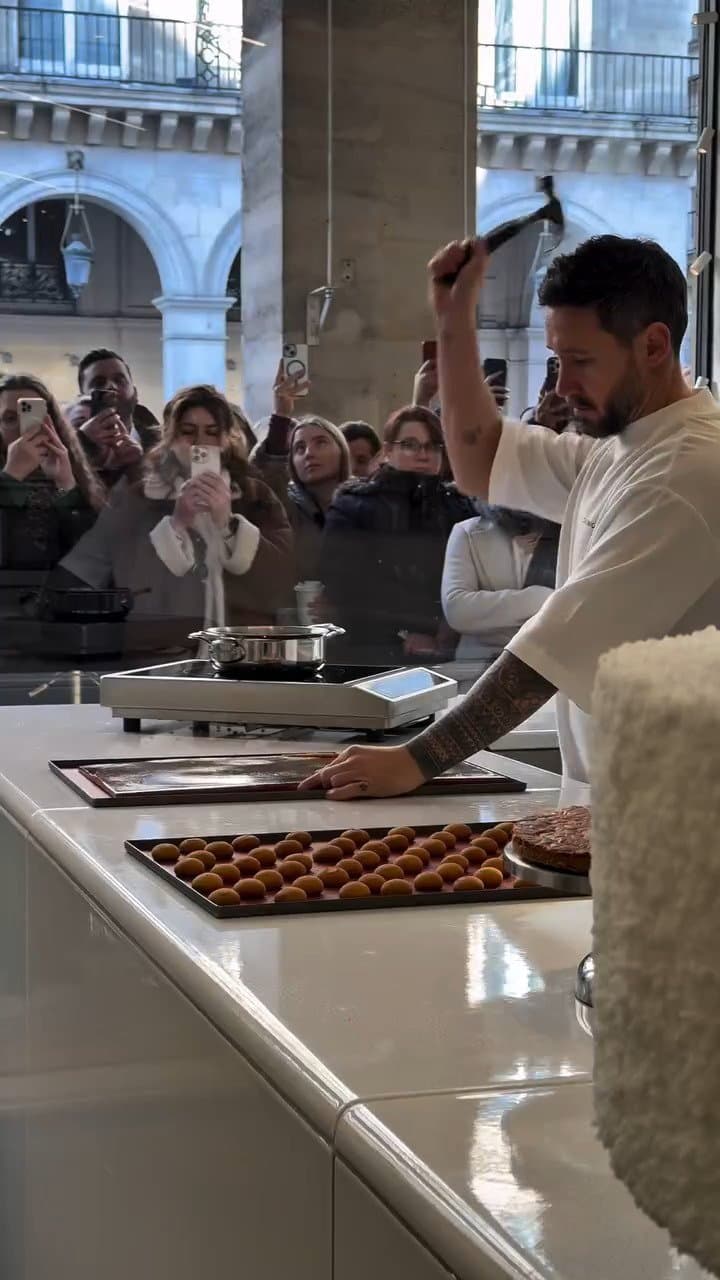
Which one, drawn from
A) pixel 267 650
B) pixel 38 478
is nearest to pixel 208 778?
pixel 267 650

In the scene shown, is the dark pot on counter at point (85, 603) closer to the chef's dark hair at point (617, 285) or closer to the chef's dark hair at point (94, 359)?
the chef's dark hair at point (94, 359)

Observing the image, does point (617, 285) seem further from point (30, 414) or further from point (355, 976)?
point (30, 414)

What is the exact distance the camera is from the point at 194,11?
4.88m

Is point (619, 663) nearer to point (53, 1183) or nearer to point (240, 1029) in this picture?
point (240, 1029)

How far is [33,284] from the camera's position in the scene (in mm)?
4648

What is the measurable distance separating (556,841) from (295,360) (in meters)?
3.98

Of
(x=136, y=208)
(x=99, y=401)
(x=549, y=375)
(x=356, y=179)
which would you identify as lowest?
(x=99, y=401)

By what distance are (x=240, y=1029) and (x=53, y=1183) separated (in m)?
0.60

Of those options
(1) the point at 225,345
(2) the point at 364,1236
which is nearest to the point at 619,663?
(2) the point at 364,1236

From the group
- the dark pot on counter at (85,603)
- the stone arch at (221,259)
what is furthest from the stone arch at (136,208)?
the dark pot on counter at (85,603)

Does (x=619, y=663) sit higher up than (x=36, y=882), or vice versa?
(x=619, y=663)

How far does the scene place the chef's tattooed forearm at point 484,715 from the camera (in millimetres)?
1686

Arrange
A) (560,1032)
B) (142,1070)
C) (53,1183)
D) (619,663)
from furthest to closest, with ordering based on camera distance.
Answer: (53,1183), (142,1070), (560,1032), (619,663)

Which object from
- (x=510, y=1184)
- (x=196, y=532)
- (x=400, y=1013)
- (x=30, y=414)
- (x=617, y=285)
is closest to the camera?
(x=510, y=1184)
